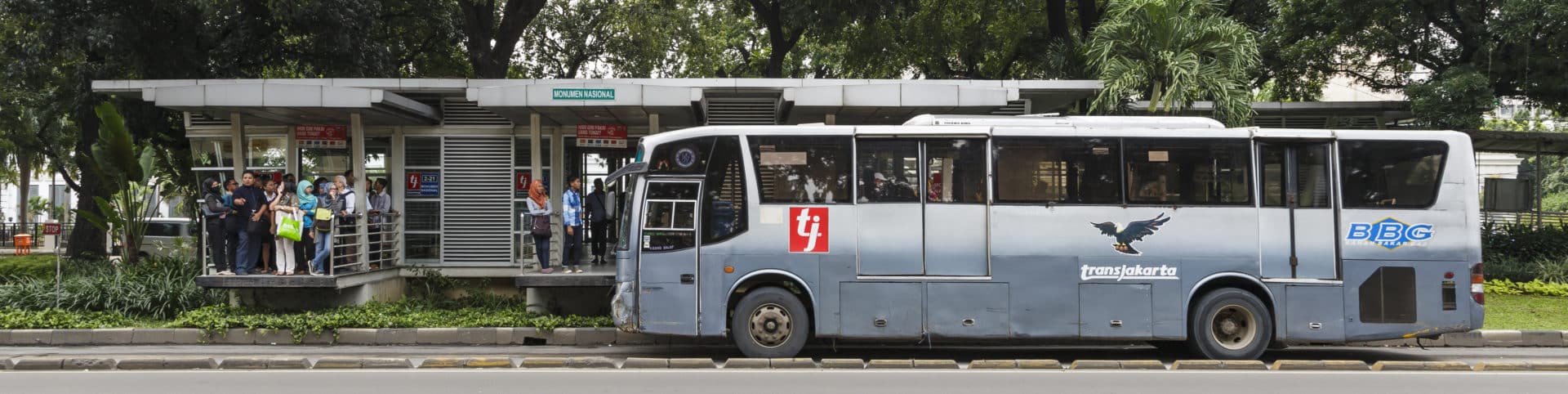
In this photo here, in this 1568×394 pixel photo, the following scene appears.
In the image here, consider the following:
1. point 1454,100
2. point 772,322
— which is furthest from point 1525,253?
point 772,322

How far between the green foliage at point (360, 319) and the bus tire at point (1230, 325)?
6936 mm

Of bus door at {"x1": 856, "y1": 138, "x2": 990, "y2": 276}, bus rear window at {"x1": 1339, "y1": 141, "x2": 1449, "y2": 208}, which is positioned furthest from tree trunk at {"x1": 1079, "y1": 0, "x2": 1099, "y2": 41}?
bus door at {"x1": 856, "y1": 138, "x2": 990, "y2": 276}

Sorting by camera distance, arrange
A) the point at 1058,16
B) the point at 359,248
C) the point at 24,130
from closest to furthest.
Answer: the point at 359,248
the point at 1058,16
the point at 24,130

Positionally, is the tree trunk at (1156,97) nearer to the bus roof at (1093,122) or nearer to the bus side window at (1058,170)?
the bus roof at (1093,122)

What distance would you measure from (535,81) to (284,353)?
469 cm

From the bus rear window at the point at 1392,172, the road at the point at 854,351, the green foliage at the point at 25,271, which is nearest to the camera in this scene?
the bus rear window at the point at 1392,172

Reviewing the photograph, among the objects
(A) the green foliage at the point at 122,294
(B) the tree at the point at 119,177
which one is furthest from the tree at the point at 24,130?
(A) the green foliage at the point at 122,294

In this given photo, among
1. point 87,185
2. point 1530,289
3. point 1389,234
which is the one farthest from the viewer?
point 87,185

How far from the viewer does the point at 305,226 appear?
13438 mm

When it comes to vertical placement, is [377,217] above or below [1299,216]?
above

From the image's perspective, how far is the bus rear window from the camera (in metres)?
10.8

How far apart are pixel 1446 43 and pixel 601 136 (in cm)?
1559

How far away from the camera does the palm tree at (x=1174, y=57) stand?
15.2 metres

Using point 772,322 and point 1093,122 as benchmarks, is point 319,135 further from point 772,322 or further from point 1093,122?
point 1093,122
